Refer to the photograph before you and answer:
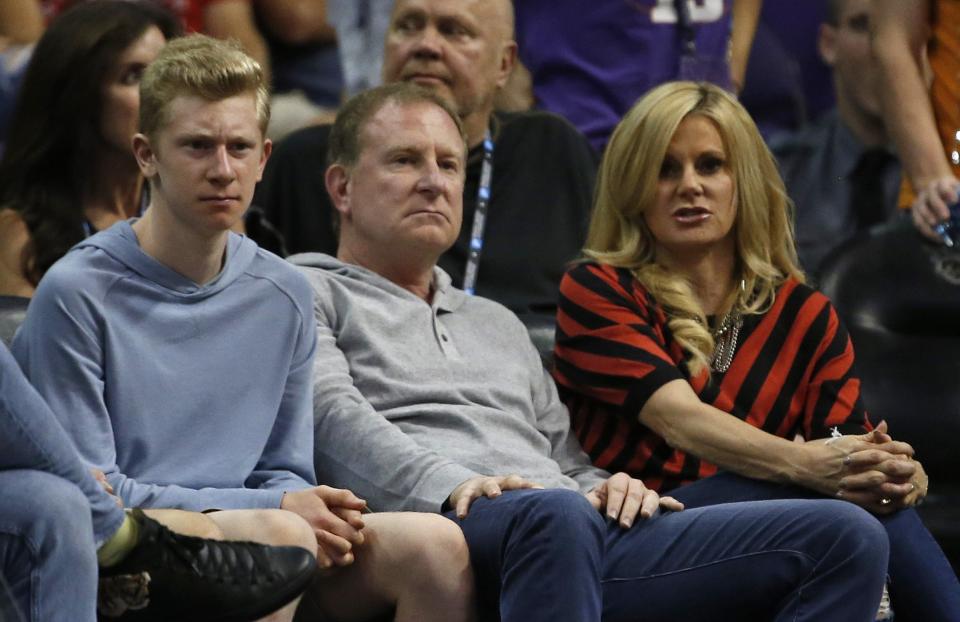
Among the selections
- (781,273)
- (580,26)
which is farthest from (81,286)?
(580,26)

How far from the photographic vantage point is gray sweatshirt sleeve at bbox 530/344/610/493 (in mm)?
3191

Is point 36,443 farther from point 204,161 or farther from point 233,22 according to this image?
point 233,22

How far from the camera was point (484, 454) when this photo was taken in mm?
3012

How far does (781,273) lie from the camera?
335 cm

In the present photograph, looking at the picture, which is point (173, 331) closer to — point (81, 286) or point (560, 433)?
point (81, 286)

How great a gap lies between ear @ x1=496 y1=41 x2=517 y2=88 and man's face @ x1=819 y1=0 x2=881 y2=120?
3.76 feet

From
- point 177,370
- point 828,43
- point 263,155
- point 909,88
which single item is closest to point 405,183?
point 263,155

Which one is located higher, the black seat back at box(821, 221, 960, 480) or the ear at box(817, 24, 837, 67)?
the ear at box(817, 24, 837, 67)

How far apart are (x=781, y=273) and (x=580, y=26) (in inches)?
46.1

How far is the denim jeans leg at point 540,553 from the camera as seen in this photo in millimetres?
2596

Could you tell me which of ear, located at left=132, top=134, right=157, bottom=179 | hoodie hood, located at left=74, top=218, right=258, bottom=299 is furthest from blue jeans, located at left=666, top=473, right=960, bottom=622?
ear, located at left=132, top=134, right=157, bottom=179

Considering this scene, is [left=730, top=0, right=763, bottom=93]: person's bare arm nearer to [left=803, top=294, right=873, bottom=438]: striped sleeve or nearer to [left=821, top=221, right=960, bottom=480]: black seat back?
[left=821, top=221, right=960, bottom=480]: black seat back

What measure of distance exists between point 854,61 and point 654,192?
1825 mm

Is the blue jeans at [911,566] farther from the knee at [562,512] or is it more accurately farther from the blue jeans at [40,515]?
the blue jeans at [40,515]
